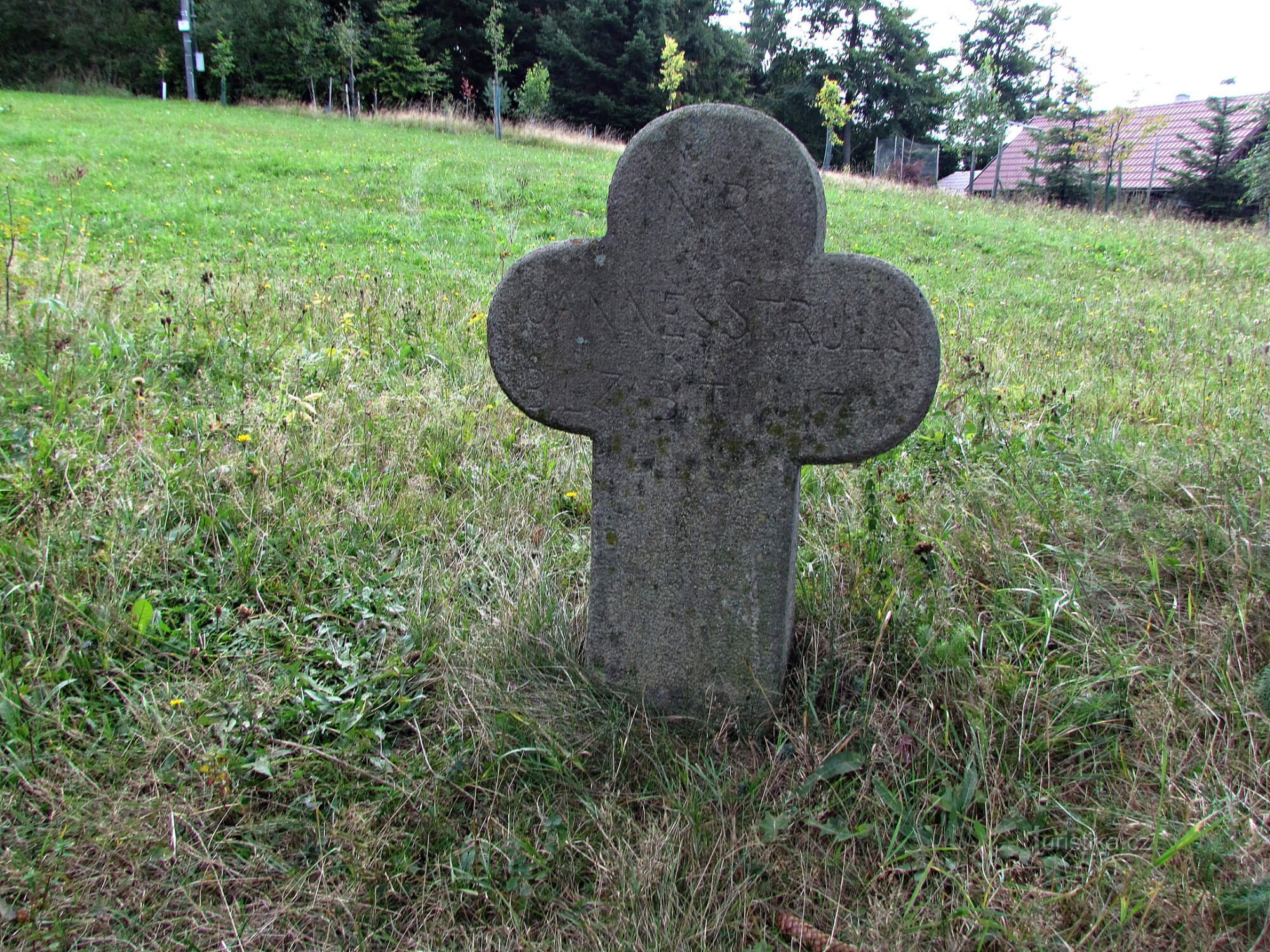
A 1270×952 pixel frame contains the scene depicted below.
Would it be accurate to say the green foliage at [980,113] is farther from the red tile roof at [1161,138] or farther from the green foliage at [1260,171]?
the green foliage at [1260,171]

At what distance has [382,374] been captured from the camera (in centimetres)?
451

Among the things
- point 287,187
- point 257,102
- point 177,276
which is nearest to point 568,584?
point 177,276

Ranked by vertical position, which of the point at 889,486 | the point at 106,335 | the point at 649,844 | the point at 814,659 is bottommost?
the point at 649,844

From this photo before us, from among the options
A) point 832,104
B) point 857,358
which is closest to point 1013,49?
point 832,104

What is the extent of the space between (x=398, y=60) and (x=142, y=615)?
102 feet

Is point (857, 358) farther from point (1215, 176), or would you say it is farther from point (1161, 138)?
point (1161, 138)

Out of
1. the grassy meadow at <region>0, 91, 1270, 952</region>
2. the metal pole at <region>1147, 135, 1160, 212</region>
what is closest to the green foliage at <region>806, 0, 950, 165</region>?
the metal pole at <region>1147, 135, 1160, 212</region>

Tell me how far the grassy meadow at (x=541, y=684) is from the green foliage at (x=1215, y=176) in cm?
2452

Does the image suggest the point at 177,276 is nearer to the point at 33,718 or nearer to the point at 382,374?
the point at 382,374

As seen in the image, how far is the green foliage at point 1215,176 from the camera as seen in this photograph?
23.2 meters

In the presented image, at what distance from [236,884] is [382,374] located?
3.06 meters

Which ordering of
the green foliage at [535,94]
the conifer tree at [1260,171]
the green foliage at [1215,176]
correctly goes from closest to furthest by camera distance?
the conifer tree at [1260,171] → the green foliage at [1215,176] → the green foliage at [535,94]

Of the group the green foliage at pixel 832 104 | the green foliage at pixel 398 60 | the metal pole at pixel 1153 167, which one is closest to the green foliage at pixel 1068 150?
the metal pole at pixel 1153 167

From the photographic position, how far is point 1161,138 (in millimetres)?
31625
